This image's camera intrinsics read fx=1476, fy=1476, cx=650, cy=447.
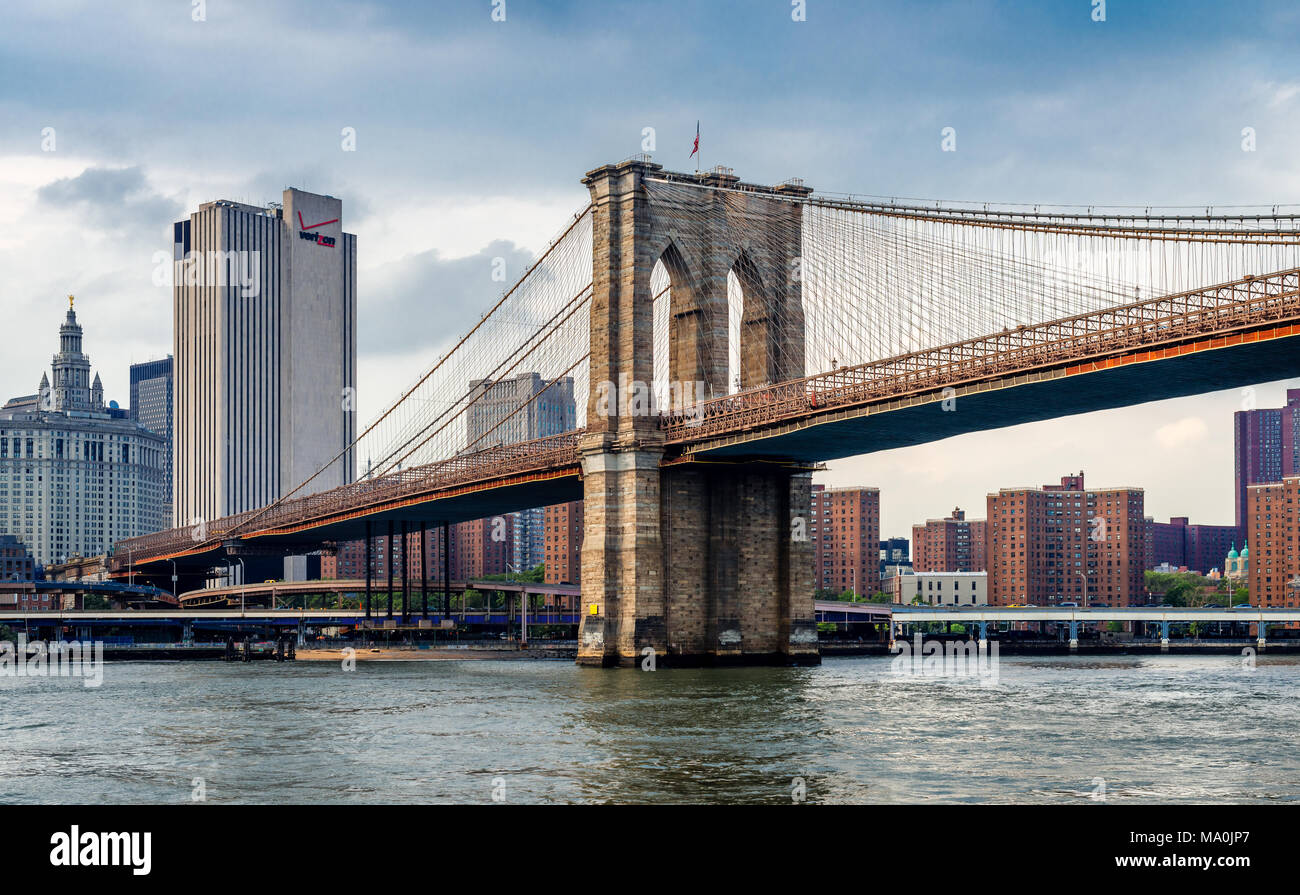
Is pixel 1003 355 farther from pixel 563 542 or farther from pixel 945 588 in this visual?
pixel 945 588

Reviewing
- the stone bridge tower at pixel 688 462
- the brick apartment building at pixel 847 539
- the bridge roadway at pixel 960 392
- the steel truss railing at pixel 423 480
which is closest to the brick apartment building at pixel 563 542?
the brick apartment building at pixel 847 539

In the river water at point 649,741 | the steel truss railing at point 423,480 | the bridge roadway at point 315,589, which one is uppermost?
the steel truss railing at point 423,480

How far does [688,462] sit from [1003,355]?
64.2ft

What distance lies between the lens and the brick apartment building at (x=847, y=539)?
188625 mm

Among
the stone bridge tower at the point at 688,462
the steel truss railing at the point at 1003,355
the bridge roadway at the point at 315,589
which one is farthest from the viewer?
the bridge roadway at the point at 315,589

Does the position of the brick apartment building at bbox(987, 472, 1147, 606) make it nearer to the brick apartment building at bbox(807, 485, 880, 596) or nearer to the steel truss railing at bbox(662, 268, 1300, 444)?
the brick apartment building at bbox(807, 485, 880, 596)

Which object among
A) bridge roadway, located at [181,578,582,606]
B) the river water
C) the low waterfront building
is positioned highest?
the river water

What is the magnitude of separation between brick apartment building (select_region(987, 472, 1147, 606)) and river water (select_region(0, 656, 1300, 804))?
117207 mm

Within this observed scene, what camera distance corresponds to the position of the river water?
1025 inches

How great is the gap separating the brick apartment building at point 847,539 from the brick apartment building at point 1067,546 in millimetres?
17329

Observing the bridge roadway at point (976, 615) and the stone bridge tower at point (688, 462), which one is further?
the bridge roadway at point (976, 615)

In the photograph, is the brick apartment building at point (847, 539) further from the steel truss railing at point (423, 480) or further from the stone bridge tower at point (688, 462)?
the stone bridge tower at point (688, 462)

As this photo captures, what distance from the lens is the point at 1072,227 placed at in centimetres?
5444

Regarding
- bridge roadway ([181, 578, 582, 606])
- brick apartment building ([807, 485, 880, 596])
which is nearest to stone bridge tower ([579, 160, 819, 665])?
bridge roadway ([181, 578, 582, 606])
